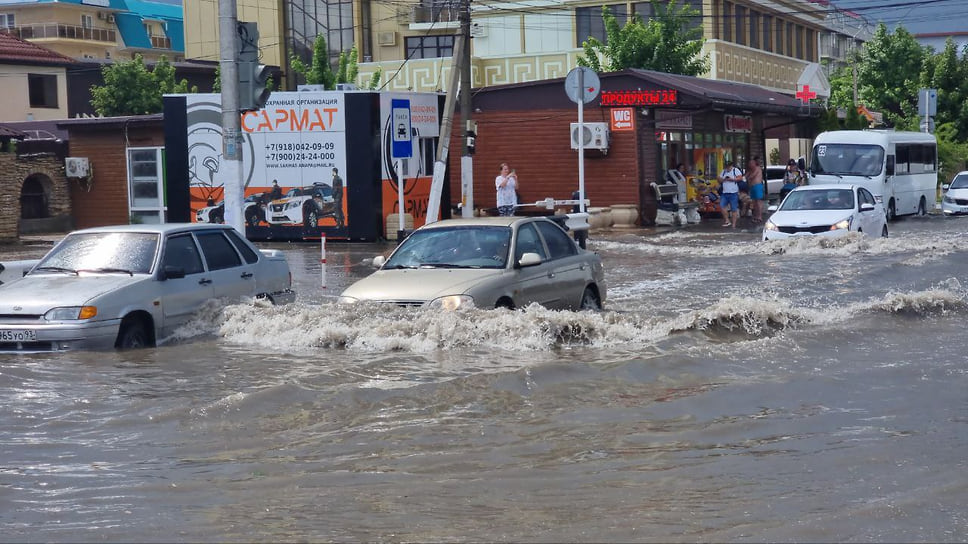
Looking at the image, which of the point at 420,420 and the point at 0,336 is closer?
the point at 420,420

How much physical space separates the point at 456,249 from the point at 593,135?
63.6 feet

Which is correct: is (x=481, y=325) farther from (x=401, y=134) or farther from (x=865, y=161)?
(x=865, y=161)

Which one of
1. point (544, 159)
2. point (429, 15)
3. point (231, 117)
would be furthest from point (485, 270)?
point (429, 15)

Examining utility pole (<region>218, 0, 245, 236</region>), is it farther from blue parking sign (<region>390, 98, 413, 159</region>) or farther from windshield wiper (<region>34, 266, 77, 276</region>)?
blue parking sign (<region>390, 98, 413, 159</region>)

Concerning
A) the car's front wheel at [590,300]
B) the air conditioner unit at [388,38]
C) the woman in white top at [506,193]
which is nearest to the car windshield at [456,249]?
the car's front wheel at [590,300]

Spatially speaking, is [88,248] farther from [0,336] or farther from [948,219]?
[948,219]

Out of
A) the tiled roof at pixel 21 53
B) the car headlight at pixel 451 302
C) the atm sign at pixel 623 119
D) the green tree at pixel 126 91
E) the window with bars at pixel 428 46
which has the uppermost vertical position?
the window with bars at pixel 428 46

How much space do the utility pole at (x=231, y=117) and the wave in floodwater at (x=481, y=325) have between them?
12.2ft

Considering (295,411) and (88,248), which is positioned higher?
(88,248)

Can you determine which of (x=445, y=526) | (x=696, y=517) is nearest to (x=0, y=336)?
(x=445, y=526)

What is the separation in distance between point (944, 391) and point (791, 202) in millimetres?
15767

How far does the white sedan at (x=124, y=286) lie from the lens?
37.6 ft

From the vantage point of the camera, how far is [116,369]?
36.0ft

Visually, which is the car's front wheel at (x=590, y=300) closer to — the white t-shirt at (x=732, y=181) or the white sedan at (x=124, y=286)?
the white sedan at (x=124, y=286)
